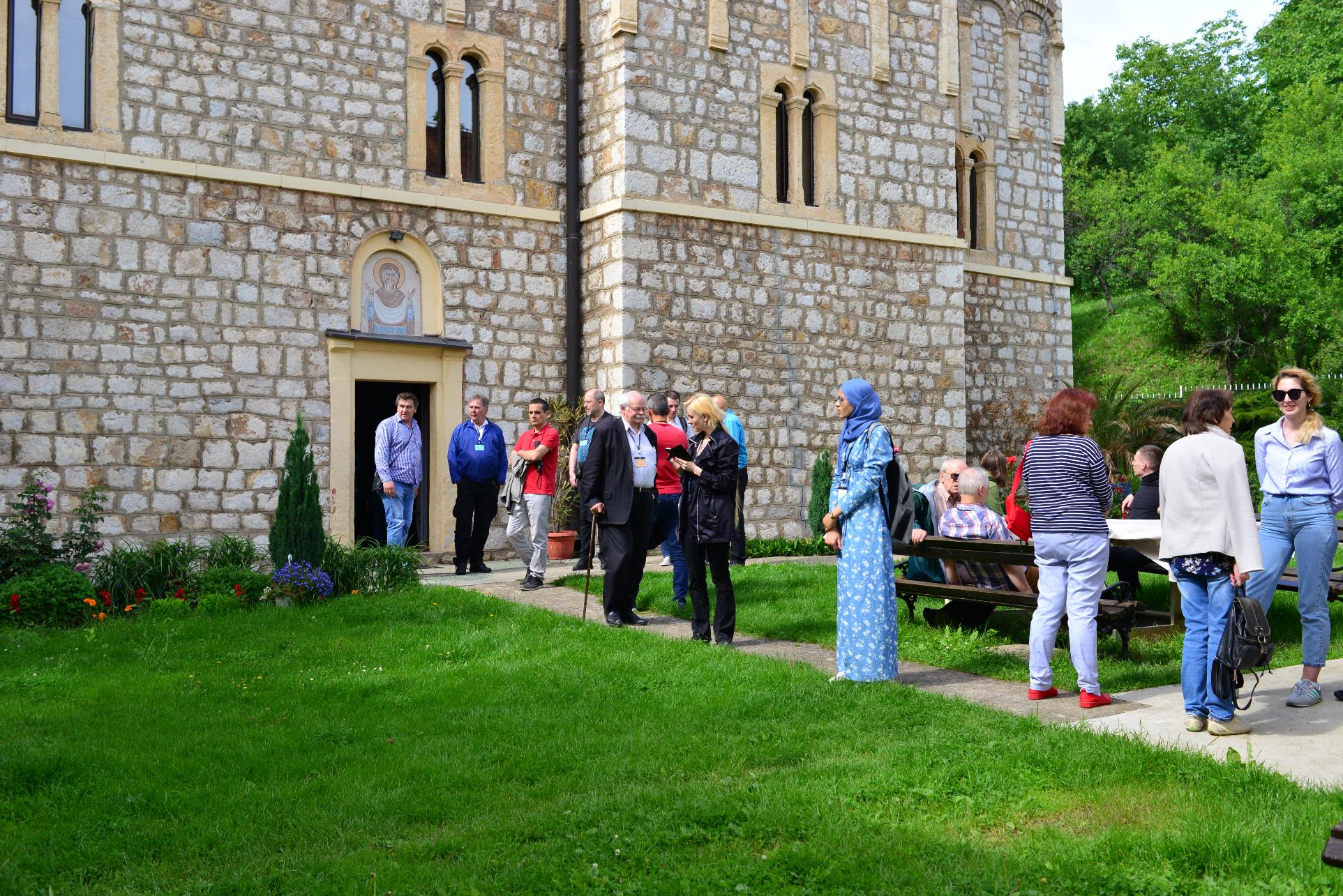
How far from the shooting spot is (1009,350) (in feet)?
61.4

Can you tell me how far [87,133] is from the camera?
11961mm

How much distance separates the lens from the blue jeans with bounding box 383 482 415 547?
39.3 ft

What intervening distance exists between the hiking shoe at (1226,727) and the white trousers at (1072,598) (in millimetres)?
682

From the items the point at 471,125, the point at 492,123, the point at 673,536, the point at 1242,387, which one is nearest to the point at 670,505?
the point at 673,536

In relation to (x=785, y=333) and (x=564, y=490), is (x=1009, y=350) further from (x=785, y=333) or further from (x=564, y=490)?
(x=564, y=490)

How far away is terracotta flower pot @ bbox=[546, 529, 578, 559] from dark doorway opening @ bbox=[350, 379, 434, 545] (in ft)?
4.83

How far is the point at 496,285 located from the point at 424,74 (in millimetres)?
2403

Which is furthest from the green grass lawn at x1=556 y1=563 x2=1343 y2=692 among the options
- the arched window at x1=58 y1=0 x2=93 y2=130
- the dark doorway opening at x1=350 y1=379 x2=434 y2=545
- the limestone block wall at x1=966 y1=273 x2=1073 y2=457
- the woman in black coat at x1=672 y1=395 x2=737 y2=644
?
the limestone block wall at x1=966 y1=273 x2=1073 y2=457

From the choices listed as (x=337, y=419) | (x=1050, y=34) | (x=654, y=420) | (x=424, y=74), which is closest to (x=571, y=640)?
(x=654, y=420)

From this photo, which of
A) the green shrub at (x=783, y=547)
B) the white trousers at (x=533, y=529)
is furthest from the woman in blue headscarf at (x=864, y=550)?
the green shrub at (x=783, y=547)

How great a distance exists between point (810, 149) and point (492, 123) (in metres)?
3.88

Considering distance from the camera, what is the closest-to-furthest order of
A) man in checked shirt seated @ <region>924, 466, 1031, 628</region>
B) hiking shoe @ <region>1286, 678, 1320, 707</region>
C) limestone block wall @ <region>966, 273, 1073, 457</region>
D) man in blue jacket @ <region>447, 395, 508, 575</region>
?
hiking shoe @ <region>1286, 678, 1320, 707</region> < man in checked shirt seated @ <region>924, 466, 1031, 628</region> < man in blue jacket @ <region>447, 395, 508, 575</region> < limestone block wall @ <region>966, 273, 1073, 457</region>

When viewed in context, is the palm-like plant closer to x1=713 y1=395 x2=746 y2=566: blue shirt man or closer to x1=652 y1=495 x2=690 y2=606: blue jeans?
x1=713 y1=395 x2=746 y2=566: blue shirt man

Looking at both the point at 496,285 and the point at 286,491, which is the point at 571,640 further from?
the point at 496,285
